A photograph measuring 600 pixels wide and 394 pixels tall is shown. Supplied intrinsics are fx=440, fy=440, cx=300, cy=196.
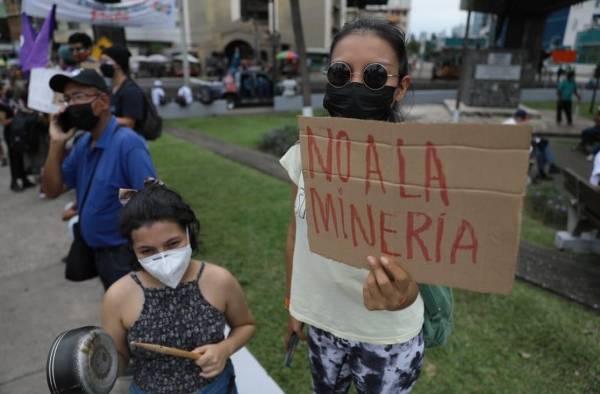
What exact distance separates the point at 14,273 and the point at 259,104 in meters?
14.4

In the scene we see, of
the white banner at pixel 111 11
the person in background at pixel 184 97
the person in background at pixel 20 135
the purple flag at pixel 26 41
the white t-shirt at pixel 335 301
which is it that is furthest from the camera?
the person in background at pixel 184 97

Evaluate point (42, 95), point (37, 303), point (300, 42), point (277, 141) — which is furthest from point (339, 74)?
point (300, 42)

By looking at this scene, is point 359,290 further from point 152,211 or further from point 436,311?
point 152,211

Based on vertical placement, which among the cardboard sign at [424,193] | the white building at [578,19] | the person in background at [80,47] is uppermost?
the white building at [578,19]

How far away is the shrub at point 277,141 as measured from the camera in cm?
916

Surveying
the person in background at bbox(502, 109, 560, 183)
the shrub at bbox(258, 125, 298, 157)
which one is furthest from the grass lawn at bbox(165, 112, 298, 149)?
the person in background at bbox(502, 109, 560, 183)

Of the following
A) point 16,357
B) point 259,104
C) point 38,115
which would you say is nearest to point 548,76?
point 259,104

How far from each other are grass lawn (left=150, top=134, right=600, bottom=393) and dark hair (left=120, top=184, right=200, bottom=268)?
1.46 metres

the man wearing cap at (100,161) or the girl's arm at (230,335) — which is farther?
the man wearing cap at (100,161)

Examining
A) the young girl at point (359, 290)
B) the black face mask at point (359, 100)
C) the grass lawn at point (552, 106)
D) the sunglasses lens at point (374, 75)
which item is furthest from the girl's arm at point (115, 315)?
the grass lawn at point (552, 106)

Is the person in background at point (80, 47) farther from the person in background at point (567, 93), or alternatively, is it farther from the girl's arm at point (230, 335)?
the person in background at point (567, 93)

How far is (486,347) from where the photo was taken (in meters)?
2.87

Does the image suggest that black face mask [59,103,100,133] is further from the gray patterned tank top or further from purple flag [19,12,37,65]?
purple flag [19,12,37,65]

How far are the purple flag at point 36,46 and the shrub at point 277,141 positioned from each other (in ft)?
16.5
